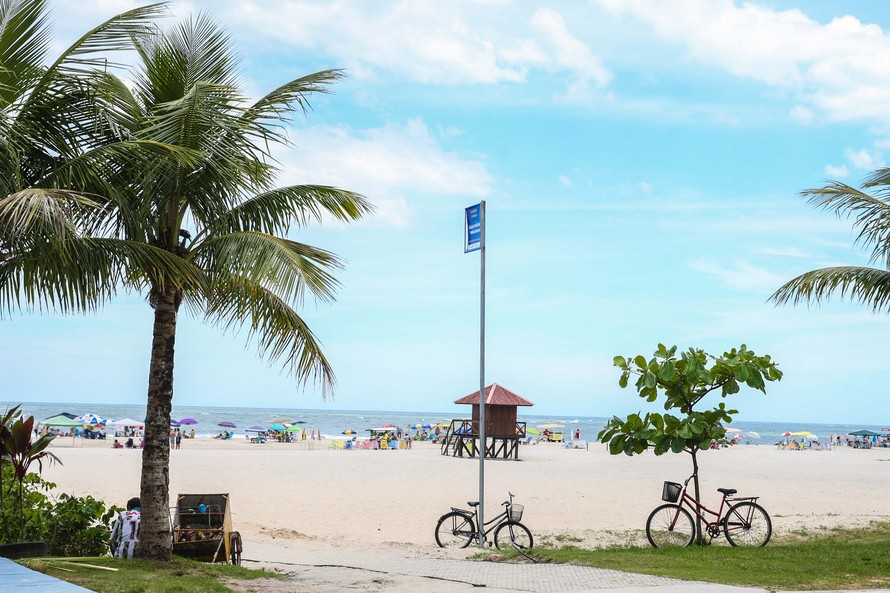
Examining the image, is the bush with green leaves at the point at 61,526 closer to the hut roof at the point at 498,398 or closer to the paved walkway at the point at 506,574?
the paved walkway at the point at 506,574

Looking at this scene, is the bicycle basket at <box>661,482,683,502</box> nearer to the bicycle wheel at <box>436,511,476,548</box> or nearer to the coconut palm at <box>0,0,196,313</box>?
the bicycle wheel at <box>436,511,476,548</box>

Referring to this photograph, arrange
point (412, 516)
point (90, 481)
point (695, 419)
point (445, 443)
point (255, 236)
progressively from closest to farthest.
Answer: point (255, 236) → point (695, 419) → point (412, 516) → point (90, 481) → point (445, 443)

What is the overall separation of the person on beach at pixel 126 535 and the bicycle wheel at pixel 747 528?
24.4ft

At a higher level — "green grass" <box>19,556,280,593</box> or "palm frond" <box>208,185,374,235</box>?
"palm frond" <box>208,185,374,235</box>

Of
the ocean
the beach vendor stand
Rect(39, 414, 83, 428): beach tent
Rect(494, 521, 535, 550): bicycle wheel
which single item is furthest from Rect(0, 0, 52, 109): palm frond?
the ocean

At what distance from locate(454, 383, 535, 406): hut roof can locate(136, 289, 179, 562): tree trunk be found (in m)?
25.3

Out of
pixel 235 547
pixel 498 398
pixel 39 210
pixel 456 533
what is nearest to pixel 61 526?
pixel 235 547

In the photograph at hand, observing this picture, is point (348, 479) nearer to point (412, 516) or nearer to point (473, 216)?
Result: point (412, 516)

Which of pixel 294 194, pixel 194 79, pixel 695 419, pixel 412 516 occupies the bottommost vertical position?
pixel 412 516

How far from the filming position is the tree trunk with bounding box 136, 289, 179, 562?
874cm

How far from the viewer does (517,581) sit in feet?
26.9

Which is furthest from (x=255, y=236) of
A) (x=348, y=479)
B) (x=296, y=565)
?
(x=348, y=479)

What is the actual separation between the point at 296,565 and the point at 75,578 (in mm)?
3443

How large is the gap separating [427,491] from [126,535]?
12.7m
